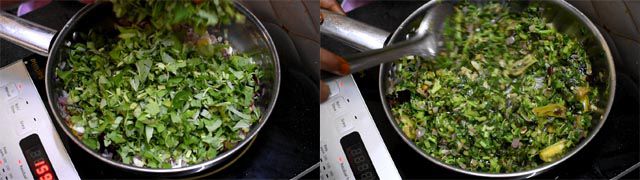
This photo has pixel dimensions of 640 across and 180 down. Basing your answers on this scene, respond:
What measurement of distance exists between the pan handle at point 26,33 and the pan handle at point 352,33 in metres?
0.43

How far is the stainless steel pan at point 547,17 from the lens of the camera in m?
0.84

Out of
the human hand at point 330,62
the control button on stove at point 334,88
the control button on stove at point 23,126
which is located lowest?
the control button on stove at point 23,126

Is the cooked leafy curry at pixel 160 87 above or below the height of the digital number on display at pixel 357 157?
above

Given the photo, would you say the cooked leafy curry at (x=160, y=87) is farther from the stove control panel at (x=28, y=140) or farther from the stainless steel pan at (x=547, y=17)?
the stainless steel pan at (x=547, y=17)

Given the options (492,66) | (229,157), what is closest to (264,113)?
(229,157)

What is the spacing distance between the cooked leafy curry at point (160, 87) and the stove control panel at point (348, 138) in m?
0.13

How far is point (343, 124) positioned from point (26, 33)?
20.9 inches

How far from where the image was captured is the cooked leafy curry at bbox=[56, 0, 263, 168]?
2.86ft

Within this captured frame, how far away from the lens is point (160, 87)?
884mm

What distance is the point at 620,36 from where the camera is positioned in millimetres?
987

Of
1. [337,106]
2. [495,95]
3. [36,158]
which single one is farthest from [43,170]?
[495,95]

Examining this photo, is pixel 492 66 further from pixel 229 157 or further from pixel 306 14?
pixel 229 157

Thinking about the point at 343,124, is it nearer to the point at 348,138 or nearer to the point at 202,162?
the point at 348,138

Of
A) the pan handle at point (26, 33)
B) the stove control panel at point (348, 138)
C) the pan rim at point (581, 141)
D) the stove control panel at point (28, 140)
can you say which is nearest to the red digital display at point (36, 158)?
the stove control panel at point (28, 140)
